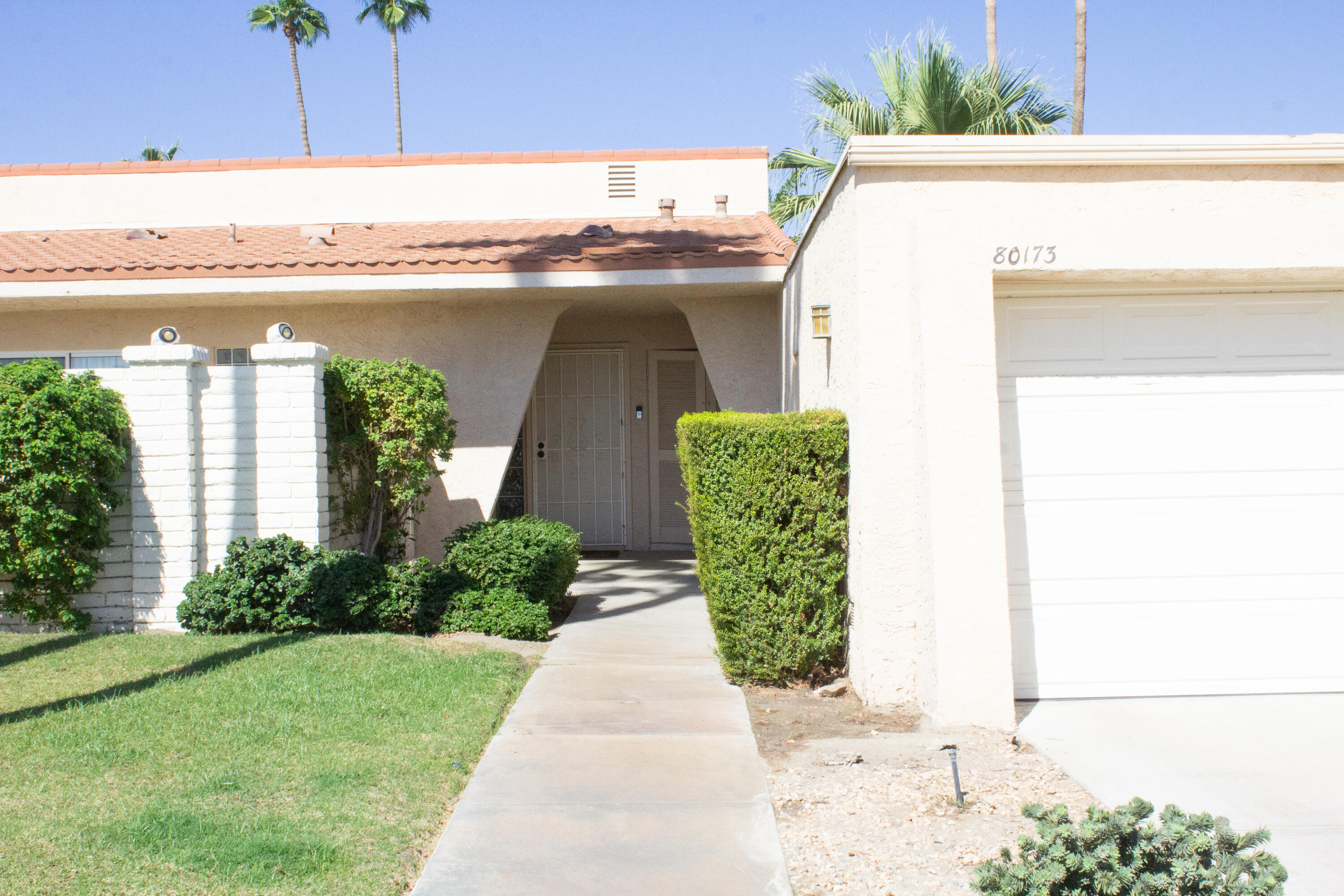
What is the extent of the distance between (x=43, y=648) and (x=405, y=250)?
4776mm

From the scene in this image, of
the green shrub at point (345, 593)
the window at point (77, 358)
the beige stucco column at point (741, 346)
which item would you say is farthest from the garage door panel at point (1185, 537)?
the window at point (77, 358)

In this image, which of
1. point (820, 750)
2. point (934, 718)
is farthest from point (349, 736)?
point (934, 718)

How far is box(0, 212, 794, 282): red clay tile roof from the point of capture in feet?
28.7

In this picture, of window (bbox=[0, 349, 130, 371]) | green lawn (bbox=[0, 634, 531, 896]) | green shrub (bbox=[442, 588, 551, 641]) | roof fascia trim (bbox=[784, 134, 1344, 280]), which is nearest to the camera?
green lawn (bbox=[0, 634, 531, 896])

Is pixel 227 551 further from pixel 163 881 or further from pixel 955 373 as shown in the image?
pixel 955 373

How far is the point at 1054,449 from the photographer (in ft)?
17.8

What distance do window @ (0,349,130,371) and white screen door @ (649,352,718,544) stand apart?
5953mm

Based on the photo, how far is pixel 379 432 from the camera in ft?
26.4

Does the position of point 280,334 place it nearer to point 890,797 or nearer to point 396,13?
point 890,797

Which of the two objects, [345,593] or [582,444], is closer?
[345,593]

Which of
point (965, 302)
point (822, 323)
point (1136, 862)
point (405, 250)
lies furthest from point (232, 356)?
point (1136, 862)

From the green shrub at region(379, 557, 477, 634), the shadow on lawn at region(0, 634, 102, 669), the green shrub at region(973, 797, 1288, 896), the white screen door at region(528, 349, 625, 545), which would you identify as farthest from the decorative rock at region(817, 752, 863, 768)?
the white screen door at region(528, 349, 625, 545)

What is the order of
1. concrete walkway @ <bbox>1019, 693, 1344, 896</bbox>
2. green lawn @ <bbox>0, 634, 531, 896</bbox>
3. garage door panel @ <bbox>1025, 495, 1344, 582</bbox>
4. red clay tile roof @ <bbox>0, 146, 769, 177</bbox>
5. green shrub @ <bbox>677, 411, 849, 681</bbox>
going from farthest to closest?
red clay tile roof @ <bbox>0, 146, 769, 177</bbox>, green shrub @ <bbox>677, 411, 849, 681</bbox>, garage door panel @ <bbox>1025, 495, 1344, 582</bbox>, concrete walkway @ <bbox>1019, 693, 1344, 896</bbox>, green lawn @ <bbox>0, 634, 531, 896</bbox>

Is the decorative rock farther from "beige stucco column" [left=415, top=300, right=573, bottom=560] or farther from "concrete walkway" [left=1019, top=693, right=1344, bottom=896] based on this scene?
"beige stucco column" [left=415, top=300, right=573, bottom=560]
